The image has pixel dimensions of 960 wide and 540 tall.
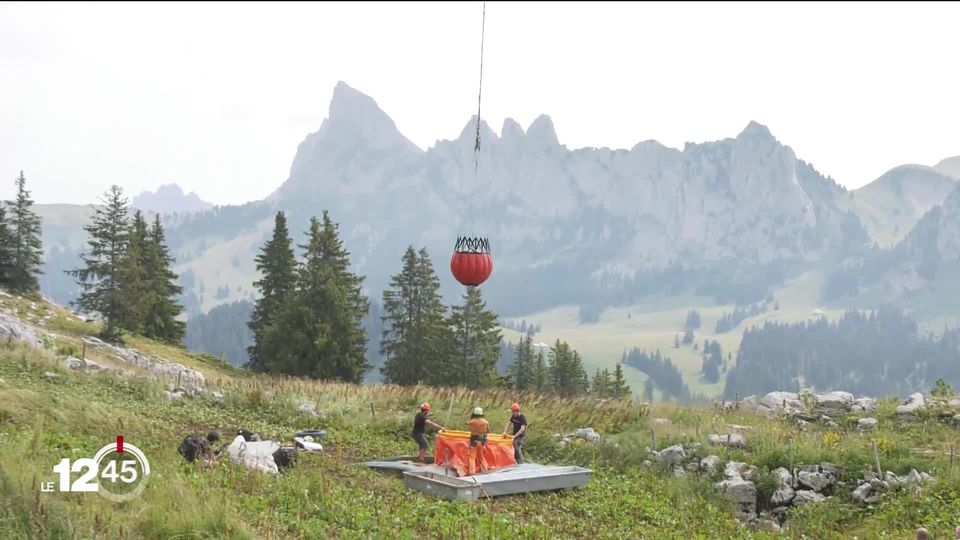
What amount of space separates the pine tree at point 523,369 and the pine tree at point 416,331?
1374 centimetres

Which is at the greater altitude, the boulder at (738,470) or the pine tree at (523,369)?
the boulder at (738,470)

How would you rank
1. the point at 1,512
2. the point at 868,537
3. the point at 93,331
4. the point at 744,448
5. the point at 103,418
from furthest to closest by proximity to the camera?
the point at 93,331, the point at 744,448, the point at 103,418, the point at 868,537, the point at 1,512

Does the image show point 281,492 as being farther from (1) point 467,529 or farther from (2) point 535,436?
Answer: (2) point 535,436

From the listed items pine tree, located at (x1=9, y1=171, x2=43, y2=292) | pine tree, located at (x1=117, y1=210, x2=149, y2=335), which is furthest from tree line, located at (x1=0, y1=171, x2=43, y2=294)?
pine tree, located at (x1=117, y1=210, x2=149, y2=335)

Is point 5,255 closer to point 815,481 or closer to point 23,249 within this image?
point 23,249

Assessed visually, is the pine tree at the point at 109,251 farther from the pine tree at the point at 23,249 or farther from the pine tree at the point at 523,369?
the pine tree at the point at 523,369

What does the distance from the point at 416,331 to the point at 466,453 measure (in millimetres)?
39285

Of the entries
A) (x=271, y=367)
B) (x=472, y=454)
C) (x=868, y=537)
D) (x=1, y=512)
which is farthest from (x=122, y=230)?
(x=868, y=537)

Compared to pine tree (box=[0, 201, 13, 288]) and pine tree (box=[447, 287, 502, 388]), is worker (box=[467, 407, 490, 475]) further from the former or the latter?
pine tree (box=[0, 201, 13, 288])

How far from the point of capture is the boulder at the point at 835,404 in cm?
2045

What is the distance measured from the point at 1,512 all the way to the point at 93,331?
34.3 metres

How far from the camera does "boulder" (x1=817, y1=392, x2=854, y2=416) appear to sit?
2045cm

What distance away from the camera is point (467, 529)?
423 inches

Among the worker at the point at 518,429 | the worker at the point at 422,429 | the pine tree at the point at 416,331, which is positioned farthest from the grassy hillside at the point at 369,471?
the pine tree at the point at 416,331
